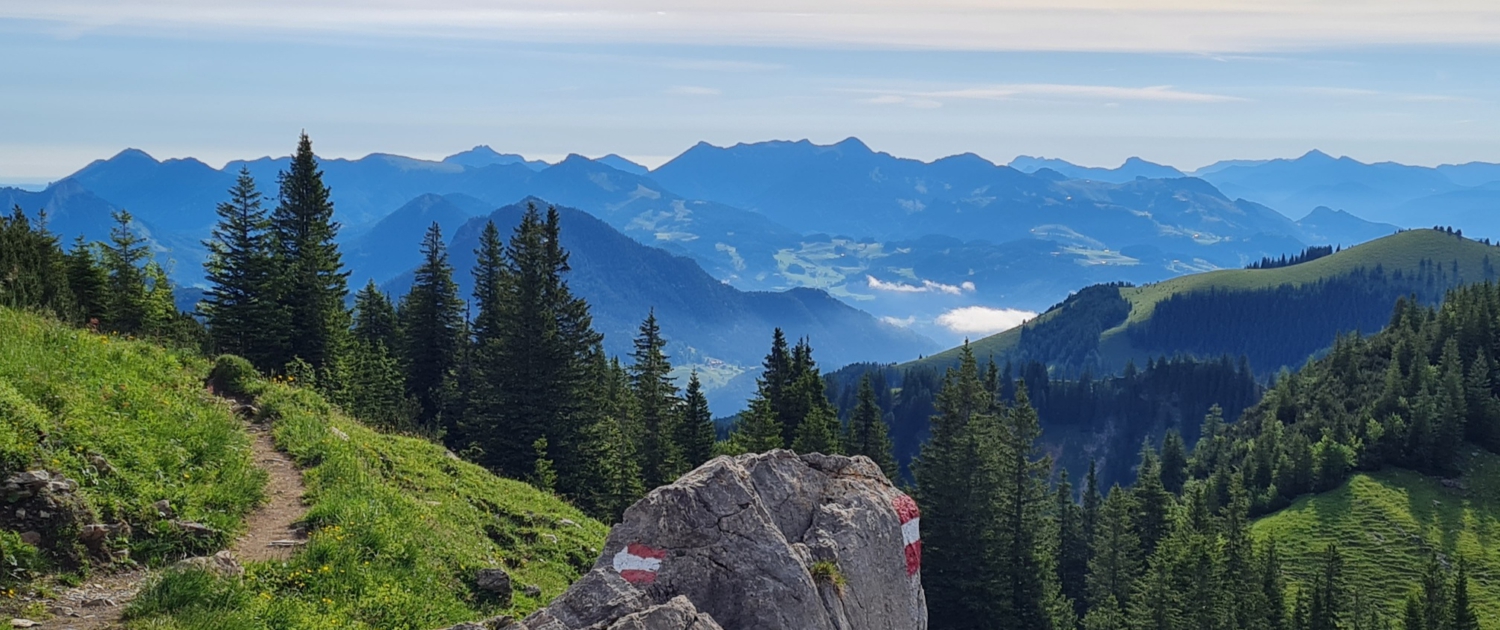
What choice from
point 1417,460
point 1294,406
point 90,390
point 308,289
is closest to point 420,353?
point 308,289

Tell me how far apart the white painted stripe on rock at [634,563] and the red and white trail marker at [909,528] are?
188 inches

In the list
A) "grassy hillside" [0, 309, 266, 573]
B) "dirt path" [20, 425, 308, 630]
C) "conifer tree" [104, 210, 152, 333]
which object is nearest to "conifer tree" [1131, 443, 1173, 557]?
"conifer tree" [104, 210, 152, 333]

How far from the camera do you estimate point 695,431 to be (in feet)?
214

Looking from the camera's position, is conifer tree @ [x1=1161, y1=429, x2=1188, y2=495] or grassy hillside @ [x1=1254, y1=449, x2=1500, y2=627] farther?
conifer tree @ [x1=1161, y1=429, x2=1188, y2=495]

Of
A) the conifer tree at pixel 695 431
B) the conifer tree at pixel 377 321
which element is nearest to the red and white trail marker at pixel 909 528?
the conifer tree at pixel 695 431

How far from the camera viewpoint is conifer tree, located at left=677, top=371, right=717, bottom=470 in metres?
64.9

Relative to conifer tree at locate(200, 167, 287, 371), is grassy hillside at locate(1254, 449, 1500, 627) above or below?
below

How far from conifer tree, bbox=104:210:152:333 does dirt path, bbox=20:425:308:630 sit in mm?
23882

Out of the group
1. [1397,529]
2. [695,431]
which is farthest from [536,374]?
[1397,529]

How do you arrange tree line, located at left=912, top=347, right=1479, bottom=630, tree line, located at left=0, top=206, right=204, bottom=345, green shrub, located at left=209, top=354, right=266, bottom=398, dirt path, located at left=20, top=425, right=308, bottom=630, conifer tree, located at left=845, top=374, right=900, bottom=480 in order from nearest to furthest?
dirt path, located at left=20, top=425, right=308, bottom=630 < green shrub, located at left=209, top=354, right=266, bottom=398 < tree line, located at left=0, top=206, right=204, bottom=345 < tree line, located at left=912, top=347, right=1479, bottom=630 < conifer tree, located at left=845, top=374, right=900, bottom=480

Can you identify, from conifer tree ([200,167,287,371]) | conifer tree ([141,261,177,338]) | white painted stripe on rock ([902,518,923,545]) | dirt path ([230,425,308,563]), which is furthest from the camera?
conifer tree ([200,167,287,371])

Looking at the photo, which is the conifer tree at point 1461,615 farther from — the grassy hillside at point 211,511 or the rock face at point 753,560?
the rock face at point 753,560

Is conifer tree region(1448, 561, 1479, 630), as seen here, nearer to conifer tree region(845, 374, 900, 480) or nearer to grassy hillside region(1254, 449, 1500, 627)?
grassy hillside region(1254, 449, 1500, 627)

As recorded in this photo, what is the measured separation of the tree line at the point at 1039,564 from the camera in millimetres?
58531
